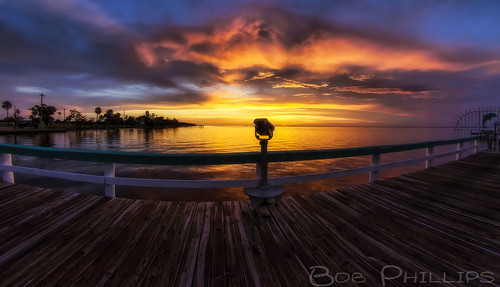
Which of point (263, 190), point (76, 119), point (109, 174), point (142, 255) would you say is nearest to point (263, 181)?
point (263, 190)

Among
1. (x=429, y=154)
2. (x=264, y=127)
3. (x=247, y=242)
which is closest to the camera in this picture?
(x=247, y=242)

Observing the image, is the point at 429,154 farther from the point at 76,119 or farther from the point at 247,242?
the point at 76,119

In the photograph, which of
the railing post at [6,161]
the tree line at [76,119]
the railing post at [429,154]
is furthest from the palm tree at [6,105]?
the railing post at [429,154]

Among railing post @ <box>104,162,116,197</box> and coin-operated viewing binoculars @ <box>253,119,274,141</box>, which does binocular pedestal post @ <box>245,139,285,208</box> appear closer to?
coin-operated viewing binoculars @ <box>253,119,274,141</box>

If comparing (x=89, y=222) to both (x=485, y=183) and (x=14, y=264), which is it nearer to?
(x=14, y=264)

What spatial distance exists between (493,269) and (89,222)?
14.8ft

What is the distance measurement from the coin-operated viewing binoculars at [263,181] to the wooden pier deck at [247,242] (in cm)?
16

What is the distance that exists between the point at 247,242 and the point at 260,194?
2.92 feet

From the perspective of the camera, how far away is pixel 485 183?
4.98 meters

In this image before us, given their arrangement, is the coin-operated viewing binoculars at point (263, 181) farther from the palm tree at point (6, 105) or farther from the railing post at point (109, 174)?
the palm tree at point (6, 105)

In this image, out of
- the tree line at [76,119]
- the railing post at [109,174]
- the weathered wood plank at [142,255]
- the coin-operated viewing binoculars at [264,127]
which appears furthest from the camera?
the tree line at [76,119]

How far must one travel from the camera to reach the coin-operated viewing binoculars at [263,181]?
116 inches

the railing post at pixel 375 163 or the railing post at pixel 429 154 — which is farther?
the railing post at pixel 429 154

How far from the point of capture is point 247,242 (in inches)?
86.8
